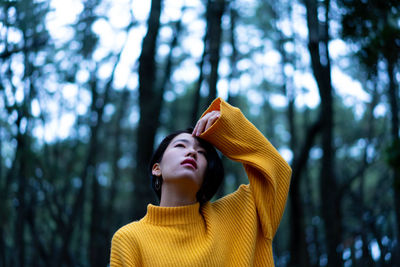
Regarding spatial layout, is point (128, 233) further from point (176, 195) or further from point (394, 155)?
point (394, 155)

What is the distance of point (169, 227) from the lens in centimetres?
198

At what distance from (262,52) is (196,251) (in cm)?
895

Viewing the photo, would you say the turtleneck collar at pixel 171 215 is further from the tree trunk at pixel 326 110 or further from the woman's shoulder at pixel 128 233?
the tree trunk at pixel 326 110

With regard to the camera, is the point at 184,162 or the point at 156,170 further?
the point at 156,170

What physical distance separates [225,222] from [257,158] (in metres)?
0.31

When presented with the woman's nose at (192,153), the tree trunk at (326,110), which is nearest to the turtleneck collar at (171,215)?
the woman's nose at (192,153)

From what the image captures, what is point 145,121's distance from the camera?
4.50 meters

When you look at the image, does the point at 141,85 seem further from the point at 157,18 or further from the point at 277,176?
the point at 277,176

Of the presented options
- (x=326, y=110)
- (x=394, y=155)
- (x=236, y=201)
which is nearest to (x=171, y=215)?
(x=236, y=201)

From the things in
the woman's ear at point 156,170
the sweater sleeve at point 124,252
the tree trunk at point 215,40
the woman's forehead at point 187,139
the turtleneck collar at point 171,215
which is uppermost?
the tree trunk at point 215,40

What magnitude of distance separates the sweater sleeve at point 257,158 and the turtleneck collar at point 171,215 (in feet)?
0.96

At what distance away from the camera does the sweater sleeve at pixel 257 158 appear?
2.08m

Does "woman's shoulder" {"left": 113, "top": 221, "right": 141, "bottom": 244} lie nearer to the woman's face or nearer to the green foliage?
the woman's face

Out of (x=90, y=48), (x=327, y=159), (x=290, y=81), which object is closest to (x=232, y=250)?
(x=327, y=159)
